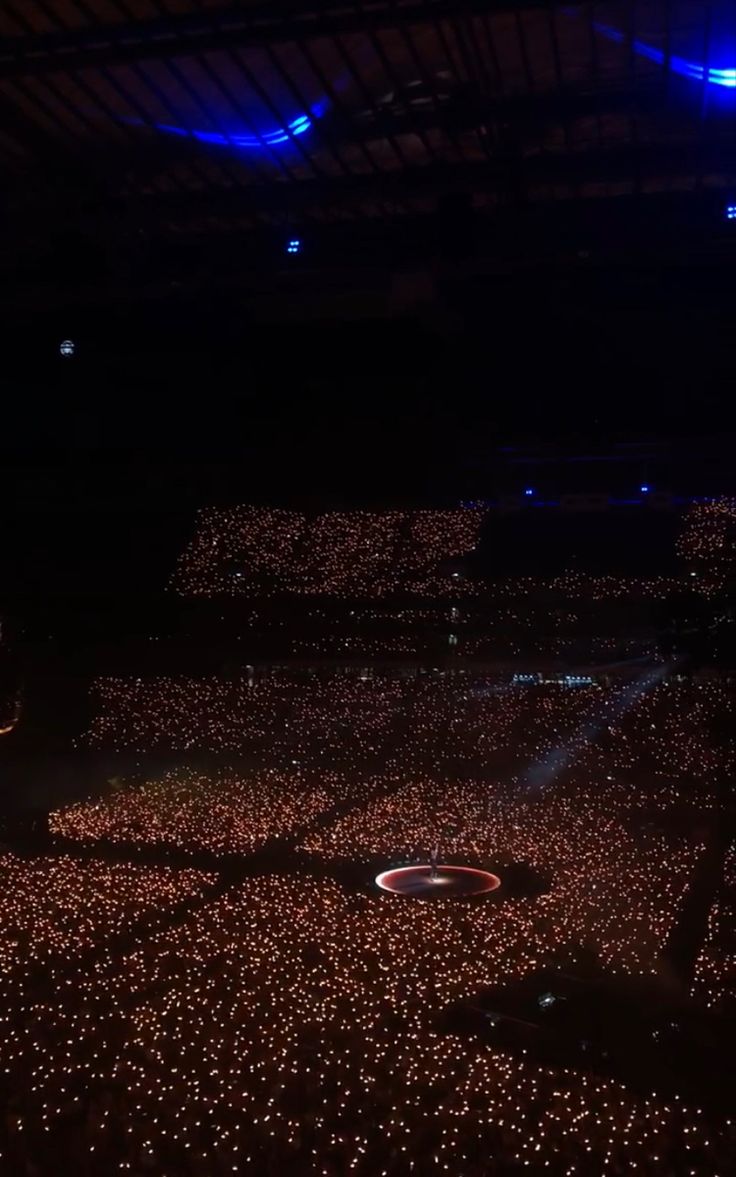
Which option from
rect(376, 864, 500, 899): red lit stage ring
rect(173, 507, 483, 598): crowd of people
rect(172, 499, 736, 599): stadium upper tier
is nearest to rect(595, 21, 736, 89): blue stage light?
rect(172, 499, 736, 599): stadium upper tier

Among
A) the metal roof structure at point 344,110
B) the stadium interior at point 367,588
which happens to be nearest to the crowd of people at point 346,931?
the stadium interior at point 367,588

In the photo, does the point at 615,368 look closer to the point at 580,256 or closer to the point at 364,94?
the point at 580,256

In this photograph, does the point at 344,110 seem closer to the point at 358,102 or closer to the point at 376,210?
the point at 358,102

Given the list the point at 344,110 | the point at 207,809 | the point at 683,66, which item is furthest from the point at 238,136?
the point at 207,809

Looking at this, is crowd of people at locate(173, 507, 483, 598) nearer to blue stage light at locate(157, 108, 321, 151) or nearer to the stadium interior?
the stadium interior

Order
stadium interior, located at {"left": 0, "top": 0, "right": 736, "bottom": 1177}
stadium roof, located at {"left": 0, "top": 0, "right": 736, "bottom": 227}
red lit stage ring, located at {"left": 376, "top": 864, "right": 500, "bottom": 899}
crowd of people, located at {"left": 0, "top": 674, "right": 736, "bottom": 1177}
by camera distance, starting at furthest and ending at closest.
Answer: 1. red lit stage ring, located at {"left": 376, "top": 864, "right": 500, "bottom": 899}
2. stadium roof, located at {"left": 0, "top": 0, "right": 736, "bottom": 227}
3. stadium interior, located at {"left": 0, "top": 0, "right": 736, "bottom": 1177}
4. crowd of people, located at {"left": 0, "top": 674, "right": 736, "bottom": 1177}

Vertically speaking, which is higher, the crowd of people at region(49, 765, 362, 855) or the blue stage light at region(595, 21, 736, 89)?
the blue stage light at region(595, 21, 736, 89)

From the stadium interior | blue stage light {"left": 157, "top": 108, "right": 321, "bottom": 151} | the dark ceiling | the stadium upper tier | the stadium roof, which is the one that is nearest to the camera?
the stadium interior

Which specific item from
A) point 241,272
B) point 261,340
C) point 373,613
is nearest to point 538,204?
point 241,272
